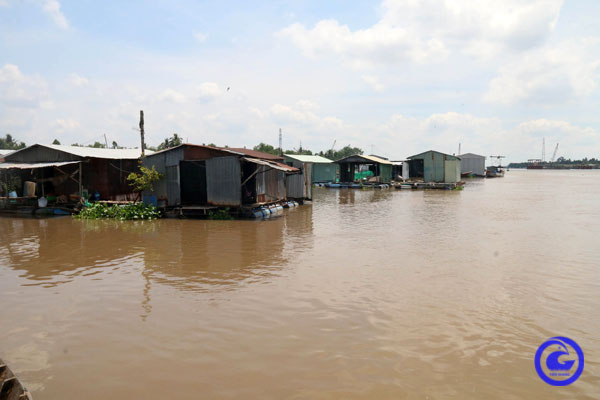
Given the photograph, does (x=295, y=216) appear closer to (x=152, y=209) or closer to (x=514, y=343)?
(x=152, y=209)

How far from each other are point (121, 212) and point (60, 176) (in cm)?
537

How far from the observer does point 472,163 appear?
62188mm

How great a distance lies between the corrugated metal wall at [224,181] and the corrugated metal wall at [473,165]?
53.4 meters

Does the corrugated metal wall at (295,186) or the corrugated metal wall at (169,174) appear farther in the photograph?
the corrugated metal wall at (295,186)

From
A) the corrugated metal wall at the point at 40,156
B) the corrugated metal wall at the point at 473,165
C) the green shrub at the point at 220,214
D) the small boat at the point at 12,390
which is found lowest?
the small boat at the point at 12,390

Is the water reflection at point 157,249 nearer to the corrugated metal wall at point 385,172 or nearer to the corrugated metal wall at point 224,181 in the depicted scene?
the corrugated metal wall at point 224,181

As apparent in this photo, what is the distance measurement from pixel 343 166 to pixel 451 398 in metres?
37.4

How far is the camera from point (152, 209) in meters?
17.7

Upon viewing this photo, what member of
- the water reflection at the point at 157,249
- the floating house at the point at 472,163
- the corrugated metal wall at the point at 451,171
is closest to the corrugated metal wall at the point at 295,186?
the water reflection at the point at 157,249

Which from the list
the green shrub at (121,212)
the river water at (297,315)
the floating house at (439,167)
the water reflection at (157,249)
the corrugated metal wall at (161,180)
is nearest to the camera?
the river water at (297,315)

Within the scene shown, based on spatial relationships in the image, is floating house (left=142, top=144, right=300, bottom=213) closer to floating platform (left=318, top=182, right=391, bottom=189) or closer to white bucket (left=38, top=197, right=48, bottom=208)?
white bucket (left=38, top=197, right=48, bottom=208)

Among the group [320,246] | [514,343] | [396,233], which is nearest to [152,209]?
[320,246]

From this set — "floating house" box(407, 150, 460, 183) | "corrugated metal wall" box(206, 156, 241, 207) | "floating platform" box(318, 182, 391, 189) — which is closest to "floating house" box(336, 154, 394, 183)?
"floating platform" box(318, 182, 391, 189)

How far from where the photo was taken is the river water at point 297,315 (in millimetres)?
4457
